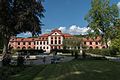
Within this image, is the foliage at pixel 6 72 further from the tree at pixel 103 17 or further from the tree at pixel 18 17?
the tree at pixel 103 17

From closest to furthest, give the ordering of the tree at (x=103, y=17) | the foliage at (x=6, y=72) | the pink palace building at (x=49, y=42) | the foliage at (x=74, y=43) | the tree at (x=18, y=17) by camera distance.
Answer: the foliage at (x=6, y=72) → the tree at (x=18, y=17) → the tree at (x=103, y=17) → the foliage at (x=74, y=43) → the pink palace building at (x=49, y=42)

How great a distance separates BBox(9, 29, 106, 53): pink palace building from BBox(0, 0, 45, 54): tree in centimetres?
10038

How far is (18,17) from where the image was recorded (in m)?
41.0

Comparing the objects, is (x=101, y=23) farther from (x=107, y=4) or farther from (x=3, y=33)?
A: (x=3, y=33)

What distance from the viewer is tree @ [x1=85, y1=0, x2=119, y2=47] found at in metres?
74.8

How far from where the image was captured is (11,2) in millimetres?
42875

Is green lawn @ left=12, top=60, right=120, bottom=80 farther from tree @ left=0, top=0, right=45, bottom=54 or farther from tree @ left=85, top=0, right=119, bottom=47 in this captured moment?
tree @ left=85, top=0, right=119, bottom=47

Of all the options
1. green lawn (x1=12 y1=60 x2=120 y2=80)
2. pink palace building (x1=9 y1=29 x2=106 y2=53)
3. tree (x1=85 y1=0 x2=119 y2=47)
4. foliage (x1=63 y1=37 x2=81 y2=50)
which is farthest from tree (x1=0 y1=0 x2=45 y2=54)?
pink palace building (x1=9 y1=29 x2=106 y2=53)

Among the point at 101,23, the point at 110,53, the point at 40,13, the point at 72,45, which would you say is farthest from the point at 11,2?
the point at 72,45

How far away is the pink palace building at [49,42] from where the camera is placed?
148m

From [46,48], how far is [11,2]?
111868 millimetres

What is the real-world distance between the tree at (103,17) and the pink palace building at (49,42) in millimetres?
65994

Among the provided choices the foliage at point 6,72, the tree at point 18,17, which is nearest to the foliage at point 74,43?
the tree at point 18,17

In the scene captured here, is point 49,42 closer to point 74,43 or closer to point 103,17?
point 74,43
